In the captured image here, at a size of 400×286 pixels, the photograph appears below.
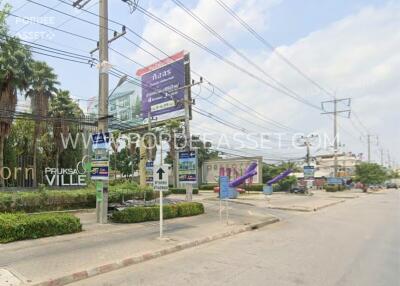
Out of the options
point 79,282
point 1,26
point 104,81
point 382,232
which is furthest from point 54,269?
point 1,26

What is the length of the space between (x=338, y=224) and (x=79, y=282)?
13.9 m

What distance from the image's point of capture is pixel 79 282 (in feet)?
27.9

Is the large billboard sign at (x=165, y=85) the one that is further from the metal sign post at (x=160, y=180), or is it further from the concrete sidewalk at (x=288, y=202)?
the metal sign post at (x=160, y=180)

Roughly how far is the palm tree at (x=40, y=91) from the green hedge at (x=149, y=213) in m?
14.8

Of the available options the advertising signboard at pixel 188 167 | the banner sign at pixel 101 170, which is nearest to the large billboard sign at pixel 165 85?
the advertising signboard at pixel 188 167

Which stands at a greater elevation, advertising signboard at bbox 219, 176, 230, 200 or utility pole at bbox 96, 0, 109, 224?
utility pole at bbox 96, 0, 109, 224

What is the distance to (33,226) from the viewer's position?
12.6m

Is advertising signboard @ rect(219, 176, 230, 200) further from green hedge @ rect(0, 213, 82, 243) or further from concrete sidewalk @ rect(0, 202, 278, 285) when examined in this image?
green hedge @ rect(0, 213, 82, 243)

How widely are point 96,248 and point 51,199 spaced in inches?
400

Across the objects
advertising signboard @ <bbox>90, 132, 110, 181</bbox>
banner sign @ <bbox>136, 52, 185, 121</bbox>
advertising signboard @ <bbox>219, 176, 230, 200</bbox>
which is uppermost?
banner sign @ <bbox>136, 52, 185, 121</bbox>

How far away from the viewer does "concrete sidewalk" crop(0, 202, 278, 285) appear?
8875mm

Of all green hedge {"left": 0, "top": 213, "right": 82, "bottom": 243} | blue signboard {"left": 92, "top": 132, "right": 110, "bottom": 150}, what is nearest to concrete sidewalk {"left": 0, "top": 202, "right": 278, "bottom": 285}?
green hedge {"left": 0, "top": 213, "right": 82, "bottom": 243}

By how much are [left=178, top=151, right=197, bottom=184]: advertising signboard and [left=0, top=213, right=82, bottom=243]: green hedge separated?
728 cm

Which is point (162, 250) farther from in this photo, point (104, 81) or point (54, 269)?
point (104, 81)
